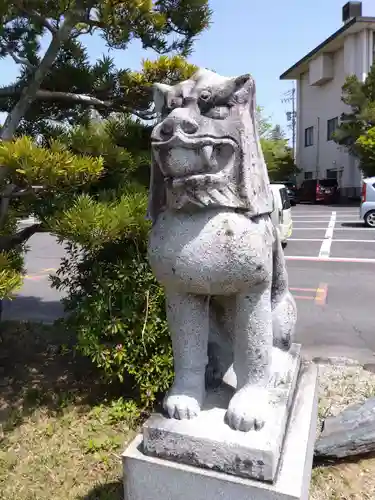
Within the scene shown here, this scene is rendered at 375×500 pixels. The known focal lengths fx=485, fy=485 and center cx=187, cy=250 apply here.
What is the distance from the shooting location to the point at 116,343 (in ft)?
9.36

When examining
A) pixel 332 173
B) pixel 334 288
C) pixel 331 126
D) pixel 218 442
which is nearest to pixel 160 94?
pixel 218 442

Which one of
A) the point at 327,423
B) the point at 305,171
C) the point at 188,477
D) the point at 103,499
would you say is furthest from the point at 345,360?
the point at 305,171

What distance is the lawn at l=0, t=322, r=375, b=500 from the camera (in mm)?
2336

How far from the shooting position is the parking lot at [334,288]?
4117 mm

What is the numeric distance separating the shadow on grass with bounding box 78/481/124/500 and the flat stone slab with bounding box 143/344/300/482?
77 cm

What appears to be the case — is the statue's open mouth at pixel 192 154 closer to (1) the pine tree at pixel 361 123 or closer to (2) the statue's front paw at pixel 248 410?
(2) the statue's front paw at pixel 248 410

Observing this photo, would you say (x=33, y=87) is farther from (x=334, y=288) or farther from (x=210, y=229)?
(x=334, y=288)

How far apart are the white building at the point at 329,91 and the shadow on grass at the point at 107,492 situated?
18478mm

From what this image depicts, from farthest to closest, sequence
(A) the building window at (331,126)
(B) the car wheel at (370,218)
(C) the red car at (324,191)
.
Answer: (A) the building window at (331,126) → (C) the red car at (324,191) → (B) the car wheel at (370,218)

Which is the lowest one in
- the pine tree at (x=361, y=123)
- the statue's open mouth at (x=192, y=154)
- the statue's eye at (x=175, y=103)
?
the statue's open mouth at (x=192, y=154)

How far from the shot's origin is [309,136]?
76.2 ft

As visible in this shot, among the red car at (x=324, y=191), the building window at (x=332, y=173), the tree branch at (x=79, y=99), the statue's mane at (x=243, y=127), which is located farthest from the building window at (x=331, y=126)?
the statue's mane at (x=243, y=127)

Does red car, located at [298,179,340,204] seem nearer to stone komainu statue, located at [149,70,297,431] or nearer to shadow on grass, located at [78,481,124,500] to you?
shadow on grass, located at [78,481,124,500]

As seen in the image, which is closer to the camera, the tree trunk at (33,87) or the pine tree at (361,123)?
the tree trunk at (33,87)
